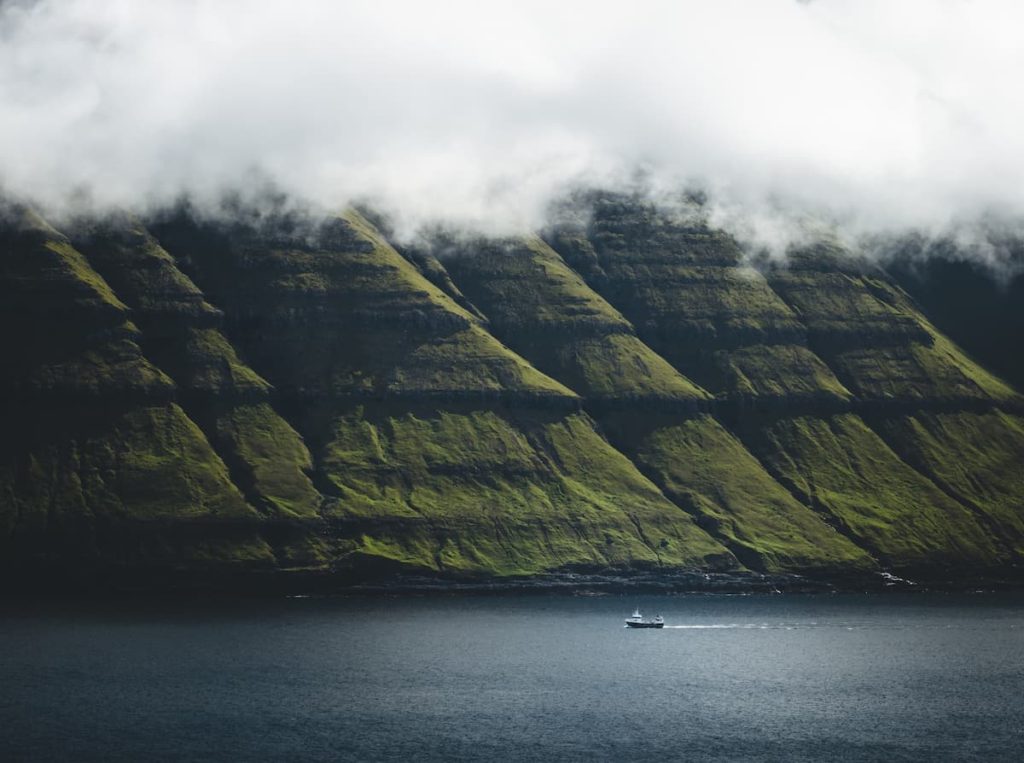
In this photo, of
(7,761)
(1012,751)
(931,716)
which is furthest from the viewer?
(931,716)

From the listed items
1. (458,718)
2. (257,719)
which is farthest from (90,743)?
(458,718)

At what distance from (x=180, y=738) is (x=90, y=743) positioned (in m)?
10.5

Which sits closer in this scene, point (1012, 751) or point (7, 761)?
point (7, 761)

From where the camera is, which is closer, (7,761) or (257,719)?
(7,761)

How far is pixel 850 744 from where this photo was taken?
175 meters

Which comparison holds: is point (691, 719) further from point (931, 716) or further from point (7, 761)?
point (7, 761)

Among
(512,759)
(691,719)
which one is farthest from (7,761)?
(691,719)

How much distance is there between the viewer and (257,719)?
19062 cm

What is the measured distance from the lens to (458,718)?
193m

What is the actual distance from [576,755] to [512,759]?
7.56 m

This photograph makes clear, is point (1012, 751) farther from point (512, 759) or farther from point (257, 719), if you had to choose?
point (257, 719)

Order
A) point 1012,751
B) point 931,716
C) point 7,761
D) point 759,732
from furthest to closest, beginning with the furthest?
point 931,716
point 759,732
point 1012,751
point 7,761

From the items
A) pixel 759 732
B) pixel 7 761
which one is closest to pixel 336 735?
pixel 7 761

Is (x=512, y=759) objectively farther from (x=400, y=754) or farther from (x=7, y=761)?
(x=7, y=761)
